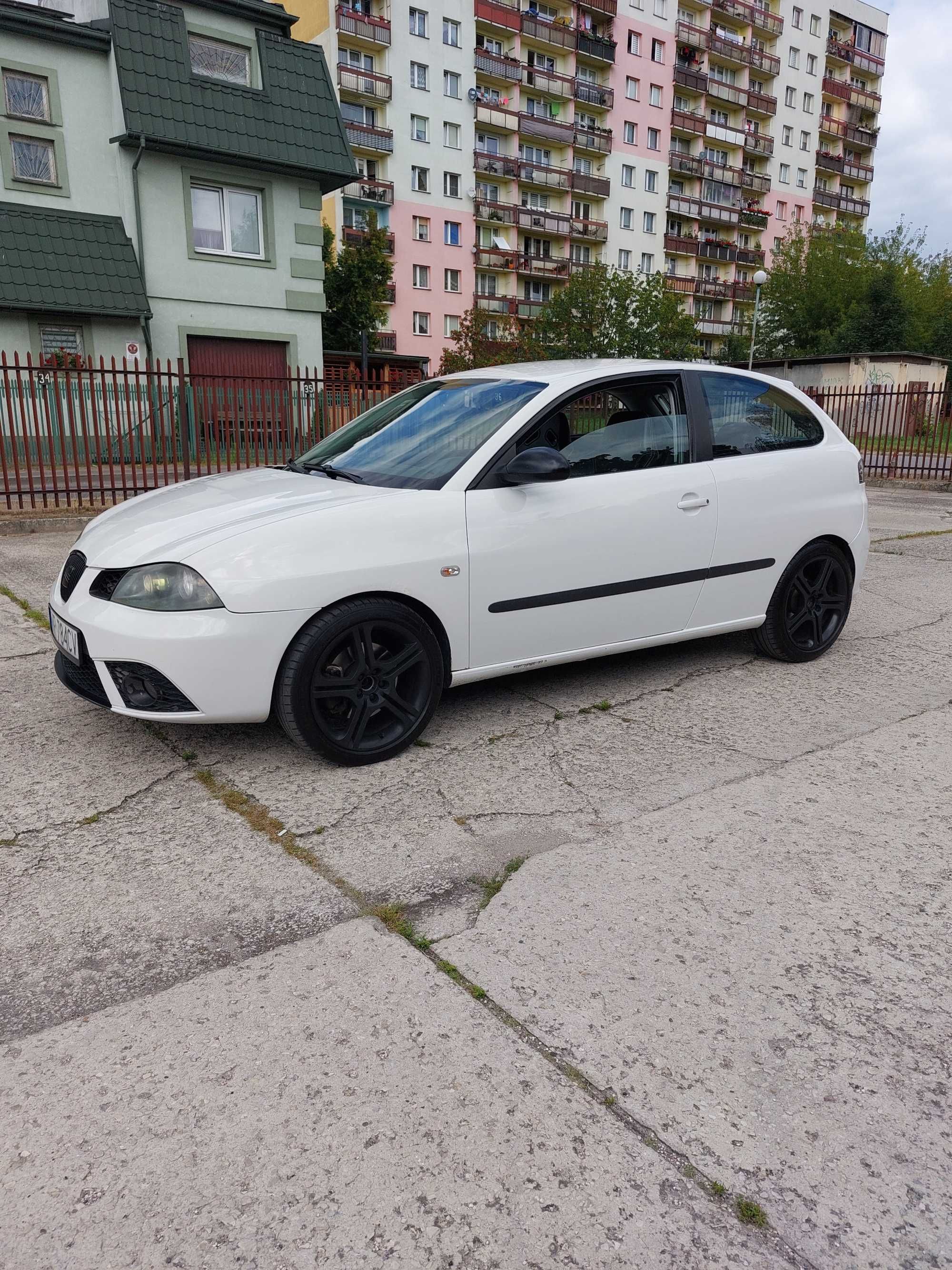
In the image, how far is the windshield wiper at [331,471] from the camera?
12.7 feet

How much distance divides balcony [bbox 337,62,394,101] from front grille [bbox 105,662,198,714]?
46.6 metres

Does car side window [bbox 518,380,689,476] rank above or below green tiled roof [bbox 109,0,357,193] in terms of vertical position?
below

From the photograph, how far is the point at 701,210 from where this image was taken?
195 ft

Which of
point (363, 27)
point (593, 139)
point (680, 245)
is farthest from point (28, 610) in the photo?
point (680, 245)

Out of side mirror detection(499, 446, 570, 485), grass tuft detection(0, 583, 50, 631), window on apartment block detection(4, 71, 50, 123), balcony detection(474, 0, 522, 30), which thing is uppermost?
balcony detection(474, 0, 522, 30)

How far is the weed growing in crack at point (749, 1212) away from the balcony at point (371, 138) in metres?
47.5

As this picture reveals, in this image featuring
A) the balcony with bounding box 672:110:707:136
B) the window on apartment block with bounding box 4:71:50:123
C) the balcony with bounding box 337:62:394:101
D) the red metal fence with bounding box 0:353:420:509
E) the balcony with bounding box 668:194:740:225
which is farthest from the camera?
the balcony with bounding box 668:194:740:225

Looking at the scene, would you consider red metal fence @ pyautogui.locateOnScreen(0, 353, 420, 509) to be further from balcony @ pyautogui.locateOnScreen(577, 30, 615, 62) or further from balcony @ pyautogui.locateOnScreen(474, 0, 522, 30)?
balcony @ pyautogui.locateOnScreen(577, 30, 615, 62)

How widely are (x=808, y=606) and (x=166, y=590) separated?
11.1ft

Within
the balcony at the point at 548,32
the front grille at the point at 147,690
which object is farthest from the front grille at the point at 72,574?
the balcony at the point at 548,32

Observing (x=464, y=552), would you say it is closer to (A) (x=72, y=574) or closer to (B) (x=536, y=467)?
(B) (x=536, y=467)

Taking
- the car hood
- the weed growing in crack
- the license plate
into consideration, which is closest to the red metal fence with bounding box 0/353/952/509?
the car hood

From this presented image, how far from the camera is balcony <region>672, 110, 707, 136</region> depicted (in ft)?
186

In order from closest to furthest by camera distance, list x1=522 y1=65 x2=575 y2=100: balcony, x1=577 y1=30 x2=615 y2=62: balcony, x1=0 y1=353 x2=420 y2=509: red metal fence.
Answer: x1=0 y1=353 x2=420 y2=509: red metal fence → x1=522 y1=65 x2=575 y2=100: balcony → x1=577 y1=30 x2=615 y2=62: balcony
